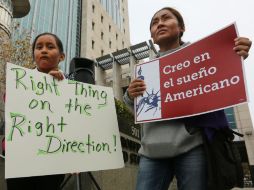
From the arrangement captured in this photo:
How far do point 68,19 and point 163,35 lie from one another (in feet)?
108

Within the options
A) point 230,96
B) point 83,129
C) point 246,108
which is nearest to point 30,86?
point 83,129

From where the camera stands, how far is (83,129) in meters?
2.16

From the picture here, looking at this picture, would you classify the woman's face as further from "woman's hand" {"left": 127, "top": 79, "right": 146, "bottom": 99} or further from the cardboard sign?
"woman's hand" {"left": 127, "top": 79, "right": 146, "bottom": 99}

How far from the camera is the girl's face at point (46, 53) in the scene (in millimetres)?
2205

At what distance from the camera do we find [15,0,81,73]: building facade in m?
29.0

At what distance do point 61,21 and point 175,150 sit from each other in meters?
32.5

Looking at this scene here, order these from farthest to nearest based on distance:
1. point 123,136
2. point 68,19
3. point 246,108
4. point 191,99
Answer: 1. point 68,19
2. point 246,108
3. point 123,136
4. point 191,99

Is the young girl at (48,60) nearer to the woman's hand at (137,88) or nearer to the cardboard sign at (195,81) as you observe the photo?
the woman's hand at (137,88)

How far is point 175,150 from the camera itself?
1.69m

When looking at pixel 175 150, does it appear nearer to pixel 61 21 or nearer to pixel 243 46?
pixel 243 46

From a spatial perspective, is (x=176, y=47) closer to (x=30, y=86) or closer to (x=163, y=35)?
(x=163, y=35)

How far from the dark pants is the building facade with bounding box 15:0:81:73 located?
26.8 m

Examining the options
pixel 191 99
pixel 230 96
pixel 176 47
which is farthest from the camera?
pixel 176 47

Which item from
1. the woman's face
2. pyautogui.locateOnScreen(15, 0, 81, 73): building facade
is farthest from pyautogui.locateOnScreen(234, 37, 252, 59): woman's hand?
pyautogui.locateOnScreen(15, 0, 81, 73): building facade
